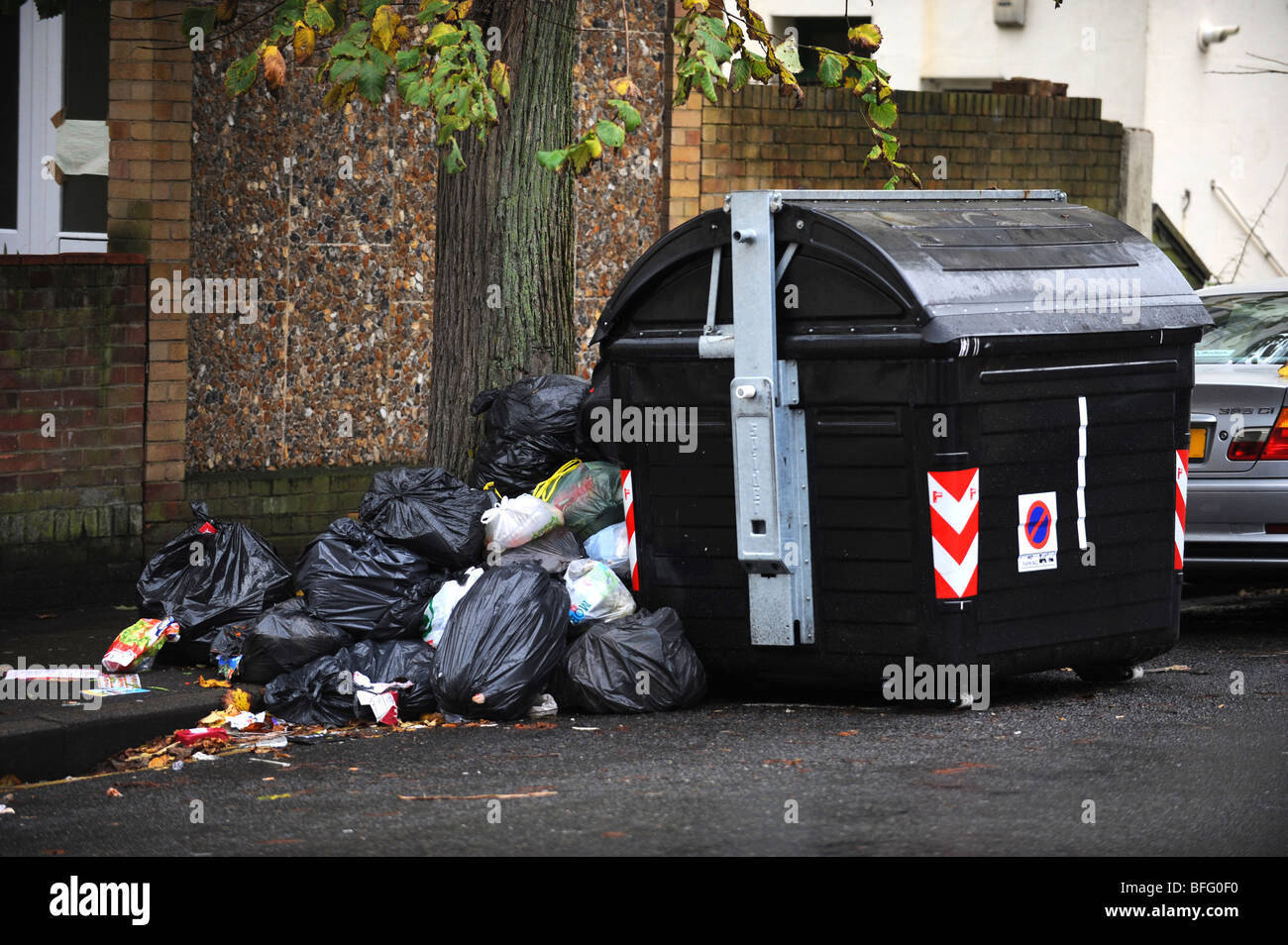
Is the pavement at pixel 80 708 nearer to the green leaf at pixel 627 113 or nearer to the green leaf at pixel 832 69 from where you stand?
the green leaf at pixel 627 113

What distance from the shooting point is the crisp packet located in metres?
6.50

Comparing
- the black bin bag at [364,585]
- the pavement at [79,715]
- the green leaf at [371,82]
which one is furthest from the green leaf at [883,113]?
the pavement at [79,715]

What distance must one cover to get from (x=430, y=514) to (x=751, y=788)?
2.19 m

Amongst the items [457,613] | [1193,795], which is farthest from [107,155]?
[1193,795]

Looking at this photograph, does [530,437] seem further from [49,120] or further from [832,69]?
[49,120]

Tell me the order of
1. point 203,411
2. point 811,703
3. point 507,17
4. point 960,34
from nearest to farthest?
1. point 811,703
2. point 507,17
3. point 203,411
4. point 960,34

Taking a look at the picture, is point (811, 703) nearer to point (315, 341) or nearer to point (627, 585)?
point (627, 585)

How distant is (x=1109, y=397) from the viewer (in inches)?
250

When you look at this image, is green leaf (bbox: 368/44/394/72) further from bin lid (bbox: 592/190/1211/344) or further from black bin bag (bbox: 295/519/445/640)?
black bin bag (bbox: 295/519/445/640)

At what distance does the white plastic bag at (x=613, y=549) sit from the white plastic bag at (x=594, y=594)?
0.45 feet

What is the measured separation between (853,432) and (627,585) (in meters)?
1.26

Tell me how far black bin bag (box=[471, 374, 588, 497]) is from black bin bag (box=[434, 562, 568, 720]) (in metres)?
1.05

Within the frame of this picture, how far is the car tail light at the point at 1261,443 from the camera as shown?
7418mm

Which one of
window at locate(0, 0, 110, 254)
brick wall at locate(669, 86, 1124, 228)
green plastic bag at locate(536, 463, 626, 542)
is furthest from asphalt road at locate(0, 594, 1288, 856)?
brick wall at locate(669, 86, 1124, 228)
